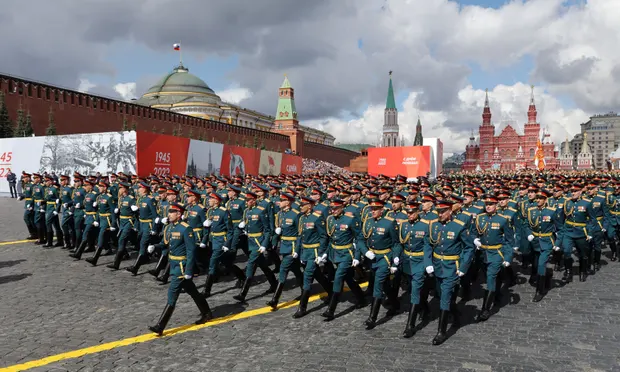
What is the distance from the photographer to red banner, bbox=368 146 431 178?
33438 mm

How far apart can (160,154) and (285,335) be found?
19.6 m

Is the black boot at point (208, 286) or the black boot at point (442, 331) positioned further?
the black boot at point (208, 286)

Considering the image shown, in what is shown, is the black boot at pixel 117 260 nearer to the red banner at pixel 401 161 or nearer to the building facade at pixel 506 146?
the red banner at pixel 401 161

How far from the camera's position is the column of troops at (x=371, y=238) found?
699 centimetres

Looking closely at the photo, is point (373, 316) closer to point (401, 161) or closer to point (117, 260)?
point (117, 260)

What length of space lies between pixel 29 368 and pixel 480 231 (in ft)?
23.1

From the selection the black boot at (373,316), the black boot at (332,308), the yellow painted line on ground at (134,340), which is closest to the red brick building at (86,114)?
the yellow painted line on ground at (134,340)

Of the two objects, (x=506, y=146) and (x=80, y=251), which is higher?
(x=506, y=146)

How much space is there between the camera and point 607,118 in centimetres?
18775

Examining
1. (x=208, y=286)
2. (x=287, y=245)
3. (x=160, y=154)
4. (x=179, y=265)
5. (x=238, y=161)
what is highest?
(x=238, y=161)

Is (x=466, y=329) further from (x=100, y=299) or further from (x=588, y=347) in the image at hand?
(x=100, y=299)

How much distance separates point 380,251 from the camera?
736cm

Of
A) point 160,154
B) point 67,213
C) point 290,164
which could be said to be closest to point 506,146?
point 290,164

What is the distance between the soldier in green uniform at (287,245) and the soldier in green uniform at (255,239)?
34cm
